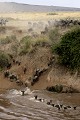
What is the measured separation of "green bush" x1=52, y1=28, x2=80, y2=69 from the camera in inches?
862

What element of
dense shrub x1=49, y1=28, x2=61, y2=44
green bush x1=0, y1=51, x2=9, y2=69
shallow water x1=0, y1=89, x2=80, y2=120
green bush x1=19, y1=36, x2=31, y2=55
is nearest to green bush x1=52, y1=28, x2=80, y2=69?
dense shrub x1=49, y1=28, x2=61, y2=44

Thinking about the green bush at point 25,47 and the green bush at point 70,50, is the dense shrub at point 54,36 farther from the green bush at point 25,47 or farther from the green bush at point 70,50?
the green bush at point 70,50

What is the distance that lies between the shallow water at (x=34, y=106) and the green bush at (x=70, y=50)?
2534 millimetres

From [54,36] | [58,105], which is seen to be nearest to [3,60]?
[54,36]

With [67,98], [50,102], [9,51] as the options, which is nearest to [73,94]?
[67,98]

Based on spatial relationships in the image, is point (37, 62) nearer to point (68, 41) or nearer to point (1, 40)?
point (68, 41)

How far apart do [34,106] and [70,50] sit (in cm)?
575

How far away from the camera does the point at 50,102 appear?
1838 centimetres

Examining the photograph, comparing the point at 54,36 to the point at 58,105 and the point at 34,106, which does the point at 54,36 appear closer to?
the point at 58,105

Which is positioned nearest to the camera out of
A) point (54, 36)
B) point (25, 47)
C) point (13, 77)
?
point (13, 77)

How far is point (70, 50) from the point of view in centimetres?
2227

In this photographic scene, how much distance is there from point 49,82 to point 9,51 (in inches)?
203

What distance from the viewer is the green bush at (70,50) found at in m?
21.9

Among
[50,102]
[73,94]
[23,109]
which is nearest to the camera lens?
[23,109]
